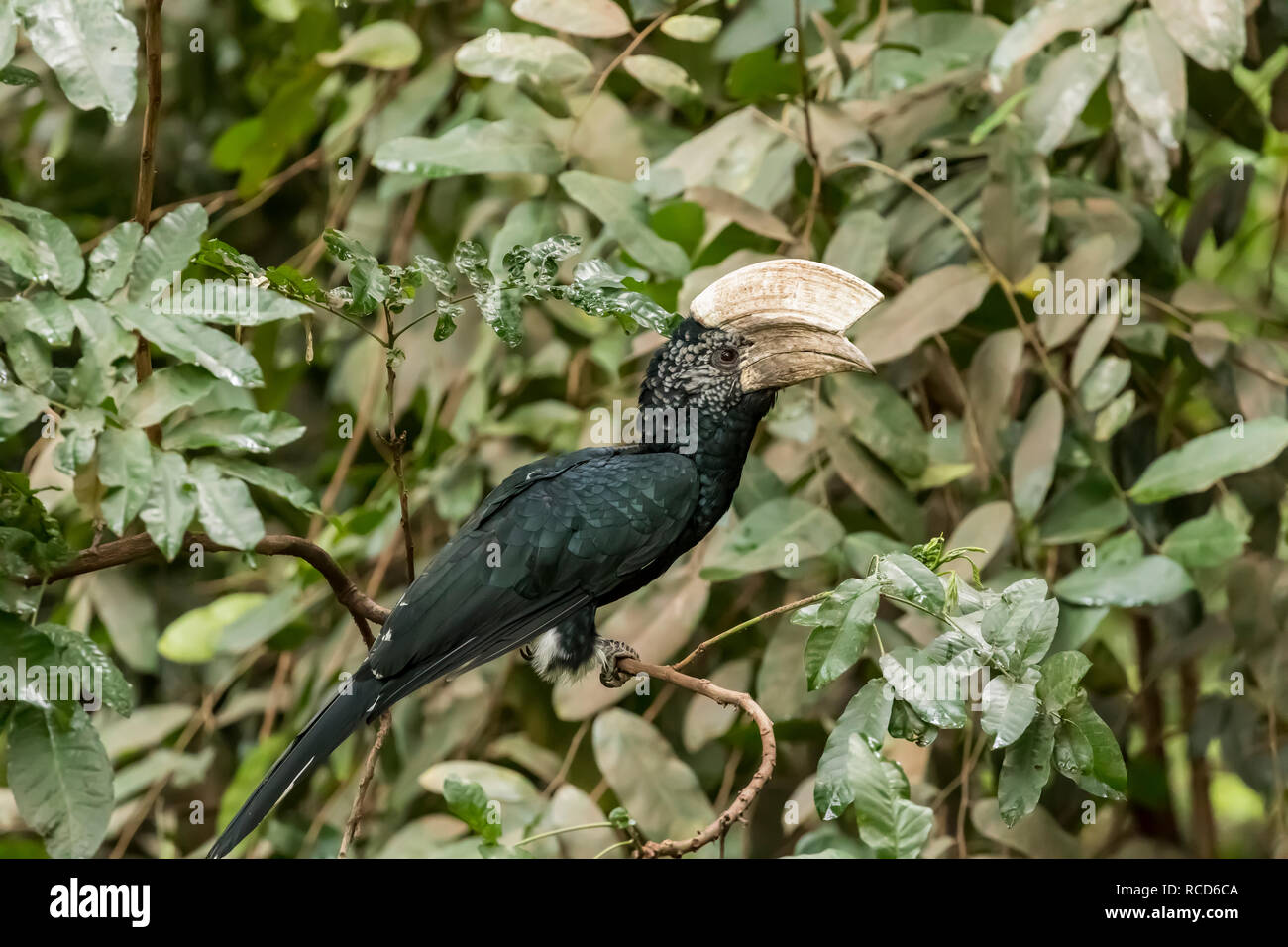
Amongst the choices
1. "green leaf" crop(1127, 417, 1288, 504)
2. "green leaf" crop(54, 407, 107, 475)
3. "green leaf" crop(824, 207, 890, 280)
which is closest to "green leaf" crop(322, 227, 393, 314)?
"green leaf" crop(54, 407, 107, 475)

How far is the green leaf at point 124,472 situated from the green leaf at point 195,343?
0.23ft

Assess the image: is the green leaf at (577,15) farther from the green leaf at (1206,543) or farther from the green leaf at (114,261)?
the green leaf at (1206,543)

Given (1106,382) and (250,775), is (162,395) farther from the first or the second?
(1106,382)

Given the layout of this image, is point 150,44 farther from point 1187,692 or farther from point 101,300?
point 1187,692

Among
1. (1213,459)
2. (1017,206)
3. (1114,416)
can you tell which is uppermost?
(1017,206)

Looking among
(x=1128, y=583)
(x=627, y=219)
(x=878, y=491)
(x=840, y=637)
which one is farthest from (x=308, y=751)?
(x=1128, y=583)

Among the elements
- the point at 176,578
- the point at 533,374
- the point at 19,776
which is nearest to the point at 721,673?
the point at 533,374

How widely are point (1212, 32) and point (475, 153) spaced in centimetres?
87

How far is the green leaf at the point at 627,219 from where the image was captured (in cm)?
150

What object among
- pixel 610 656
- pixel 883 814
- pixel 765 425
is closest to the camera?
pixel 883 814

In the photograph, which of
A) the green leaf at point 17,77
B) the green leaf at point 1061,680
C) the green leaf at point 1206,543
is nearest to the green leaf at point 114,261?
the green leaf at point 17,77

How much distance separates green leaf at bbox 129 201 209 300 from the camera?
3.21 feet

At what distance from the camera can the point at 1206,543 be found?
1588 millimetres

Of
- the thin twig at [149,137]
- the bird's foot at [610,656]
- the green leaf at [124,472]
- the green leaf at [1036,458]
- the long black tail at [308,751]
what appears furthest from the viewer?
the green leaf at [1036,458]
